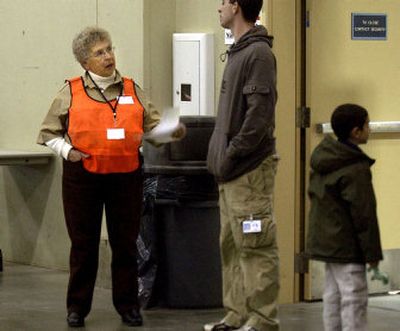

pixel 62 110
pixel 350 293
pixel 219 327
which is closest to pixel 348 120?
pixel 350 293

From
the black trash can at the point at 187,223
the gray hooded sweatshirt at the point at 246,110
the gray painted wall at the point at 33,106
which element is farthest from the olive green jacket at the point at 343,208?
the gray painted wall at the point at 33,106

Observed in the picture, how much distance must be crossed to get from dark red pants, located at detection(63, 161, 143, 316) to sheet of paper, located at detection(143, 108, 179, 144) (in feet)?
1.43

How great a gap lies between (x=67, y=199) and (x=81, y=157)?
368mm

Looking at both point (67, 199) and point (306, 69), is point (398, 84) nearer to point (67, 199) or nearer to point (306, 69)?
point (306, 69)

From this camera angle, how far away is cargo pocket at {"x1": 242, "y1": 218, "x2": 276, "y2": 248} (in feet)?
22.7

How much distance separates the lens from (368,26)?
29.4 feet

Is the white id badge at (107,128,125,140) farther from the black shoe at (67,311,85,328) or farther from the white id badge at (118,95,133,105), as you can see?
the black shoe at (67,311,85,328)

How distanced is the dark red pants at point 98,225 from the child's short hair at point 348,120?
193cm

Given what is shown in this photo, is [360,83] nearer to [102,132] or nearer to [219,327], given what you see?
[102,132]

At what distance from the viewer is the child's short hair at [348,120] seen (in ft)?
20.5

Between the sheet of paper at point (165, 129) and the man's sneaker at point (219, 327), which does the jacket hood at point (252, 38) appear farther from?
the man's sneaker at point (219, 327)

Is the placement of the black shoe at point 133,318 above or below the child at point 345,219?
below

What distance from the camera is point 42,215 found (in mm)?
10680

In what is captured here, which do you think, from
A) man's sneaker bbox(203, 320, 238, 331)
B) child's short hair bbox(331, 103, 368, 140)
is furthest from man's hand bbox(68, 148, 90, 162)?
child's short hair bbox(331, 103, 368, 140)
